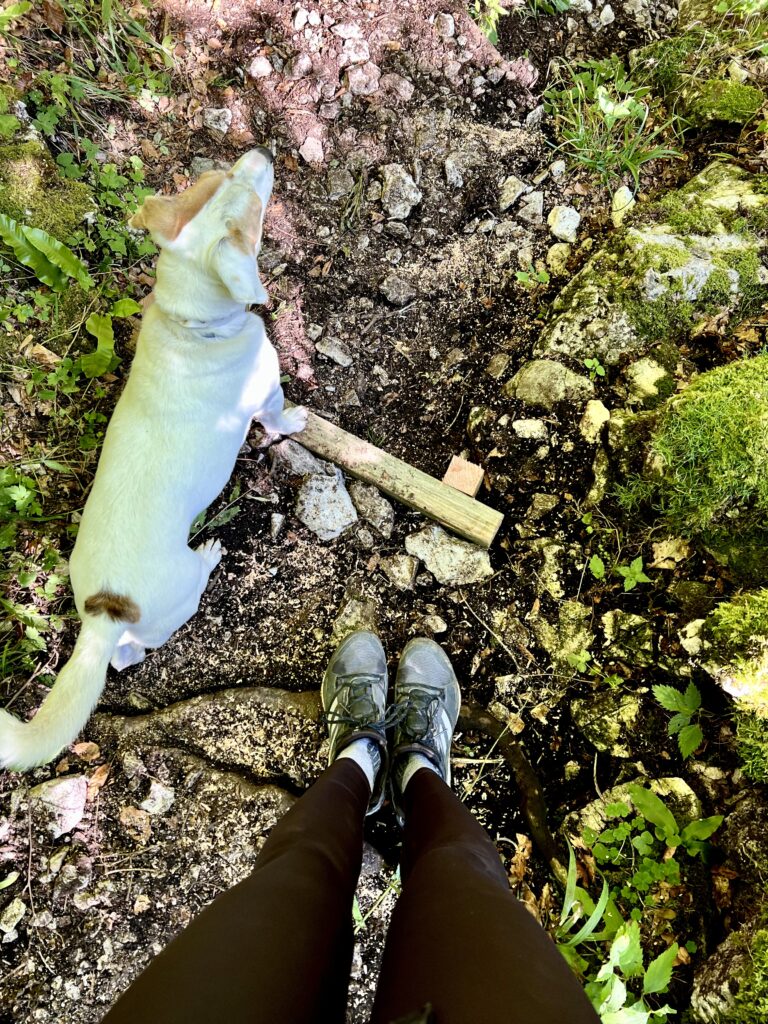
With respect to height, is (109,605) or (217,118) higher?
(217,118)

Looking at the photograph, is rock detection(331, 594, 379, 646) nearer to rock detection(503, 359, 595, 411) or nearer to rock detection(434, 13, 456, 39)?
rock detection(503, 359, 595, 411)

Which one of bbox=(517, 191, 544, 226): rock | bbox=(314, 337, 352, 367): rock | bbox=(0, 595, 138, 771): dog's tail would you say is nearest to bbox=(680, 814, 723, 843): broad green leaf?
bbox=(0, 595, 138, 771): dog's tail

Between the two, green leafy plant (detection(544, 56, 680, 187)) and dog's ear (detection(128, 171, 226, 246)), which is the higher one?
green leafy plant (detection(544, 56, 680, 187))

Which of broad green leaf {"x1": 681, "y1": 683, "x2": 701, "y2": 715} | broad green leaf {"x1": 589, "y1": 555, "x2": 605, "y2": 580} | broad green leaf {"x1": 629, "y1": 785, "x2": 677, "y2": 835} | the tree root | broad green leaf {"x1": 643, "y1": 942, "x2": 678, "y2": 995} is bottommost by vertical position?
the tree root

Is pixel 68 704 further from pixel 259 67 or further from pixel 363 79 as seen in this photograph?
pixel 363 79

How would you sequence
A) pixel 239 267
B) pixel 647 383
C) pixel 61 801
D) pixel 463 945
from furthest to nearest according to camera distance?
pixel 647 383 < pixel 61 801 < pixel 239 267 < pixel 463 945

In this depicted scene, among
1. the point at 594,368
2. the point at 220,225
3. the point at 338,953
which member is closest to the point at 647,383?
the point at 594,368

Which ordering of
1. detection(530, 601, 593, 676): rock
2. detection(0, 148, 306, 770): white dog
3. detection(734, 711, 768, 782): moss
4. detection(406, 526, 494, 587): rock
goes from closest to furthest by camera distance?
detection(0, 148, 306, 770): white dog
detection(734, 711, 768, 782): moss
detection(530, 601, 593, 676): rock
detection(406, 526, 494, 587): rock

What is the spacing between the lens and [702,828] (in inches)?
85.9

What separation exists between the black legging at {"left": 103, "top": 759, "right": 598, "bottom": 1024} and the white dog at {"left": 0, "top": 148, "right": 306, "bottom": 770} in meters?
0.93

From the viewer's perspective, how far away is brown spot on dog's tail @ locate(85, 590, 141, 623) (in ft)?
6.69

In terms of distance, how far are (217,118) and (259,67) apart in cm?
38

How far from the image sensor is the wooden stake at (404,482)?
2846 mm

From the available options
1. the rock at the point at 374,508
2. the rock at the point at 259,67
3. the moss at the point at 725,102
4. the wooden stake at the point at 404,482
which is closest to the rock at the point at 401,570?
the rock at the point at 374,508
